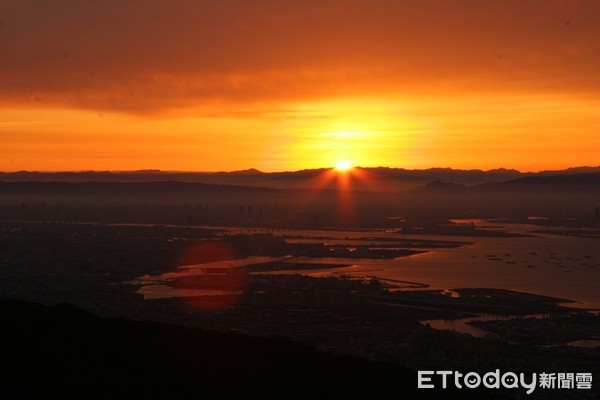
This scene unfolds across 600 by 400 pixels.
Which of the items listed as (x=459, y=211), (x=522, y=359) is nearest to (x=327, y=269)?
(x=522, y=359)

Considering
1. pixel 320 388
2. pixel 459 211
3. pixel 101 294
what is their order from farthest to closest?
pixel 459 211
pixel 101 294
pixel 320 388

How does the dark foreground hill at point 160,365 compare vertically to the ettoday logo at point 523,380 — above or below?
above

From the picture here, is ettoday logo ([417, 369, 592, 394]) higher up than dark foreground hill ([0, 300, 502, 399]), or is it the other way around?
dark foreground hill ([0, 300, 502, 399])

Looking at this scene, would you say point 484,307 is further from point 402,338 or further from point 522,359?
point 522,359

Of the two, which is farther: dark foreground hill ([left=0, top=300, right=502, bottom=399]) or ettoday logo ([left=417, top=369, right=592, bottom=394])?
→ ettoday logo ([left=417, top=369, right=592, bottom=394])

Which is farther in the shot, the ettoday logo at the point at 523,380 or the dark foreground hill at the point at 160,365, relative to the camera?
the ettoday logo at the point at 523,380

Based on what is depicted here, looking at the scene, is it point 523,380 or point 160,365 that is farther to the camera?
point 523,380

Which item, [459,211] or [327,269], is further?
[459,211]

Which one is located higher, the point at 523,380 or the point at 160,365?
the point at 160,365
